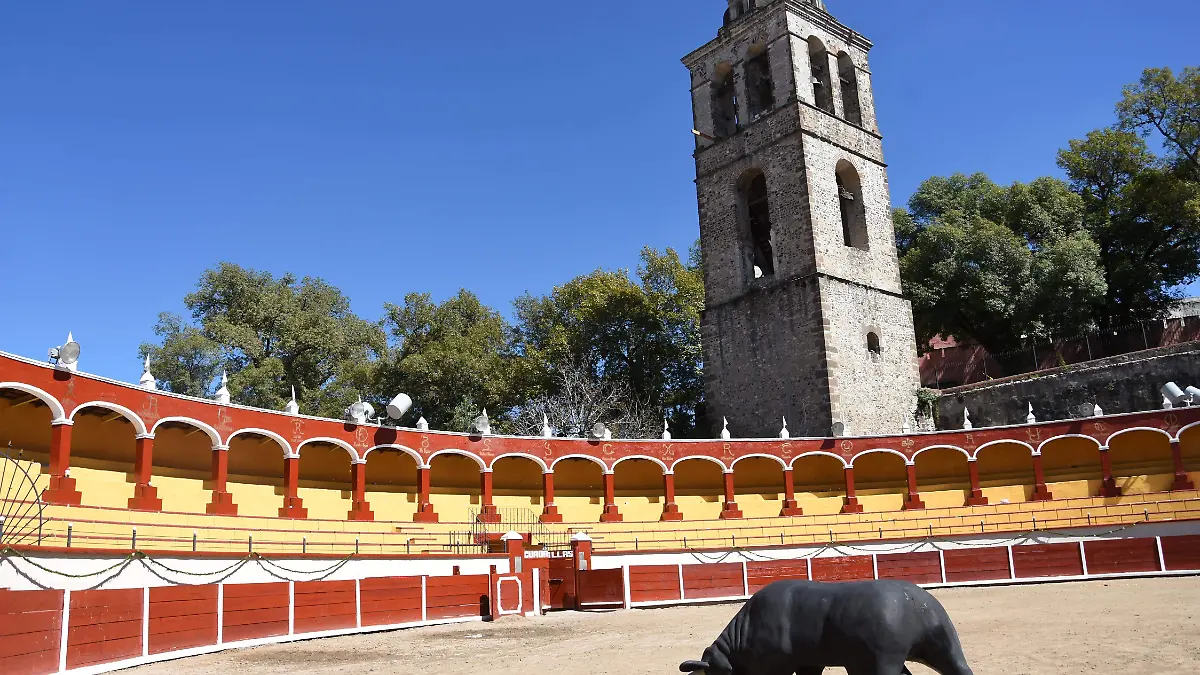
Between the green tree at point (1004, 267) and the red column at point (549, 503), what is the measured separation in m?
16.6

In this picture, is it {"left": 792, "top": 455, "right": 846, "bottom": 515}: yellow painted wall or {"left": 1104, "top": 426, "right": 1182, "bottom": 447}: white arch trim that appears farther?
{"left": 792, "top": 455, "right": 846, "bottom": 515}: yellow painted wall

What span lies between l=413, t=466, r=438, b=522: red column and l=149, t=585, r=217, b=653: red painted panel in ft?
29.8

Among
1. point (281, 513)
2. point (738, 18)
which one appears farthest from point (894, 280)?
point (281, 513)

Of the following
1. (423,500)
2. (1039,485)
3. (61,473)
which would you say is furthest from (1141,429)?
(61,473)

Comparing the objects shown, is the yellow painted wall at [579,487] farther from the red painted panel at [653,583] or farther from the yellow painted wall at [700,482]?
the red painted panel at [653,583]

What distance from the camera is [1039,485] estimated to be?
25.9 metres

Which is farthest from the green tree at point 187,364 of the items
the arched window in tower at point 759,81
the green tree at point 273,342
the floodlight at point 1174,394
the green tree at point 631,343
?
the floodlight at point 1174,394

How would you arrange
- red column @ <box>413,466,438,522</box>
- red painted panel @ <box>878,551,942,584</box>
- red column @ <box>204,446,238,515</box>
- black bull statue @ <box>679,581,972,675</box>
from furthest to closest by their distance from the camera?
red column @ <box>413,466,438,522</box> → red painted panel @ <box>878,551,942,584</box> → red column @ <box>204,446,238,515</box> → black bull statue @ <box>679,581,972,675</box>

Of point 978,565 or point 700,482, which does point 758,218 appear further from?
point 978,565

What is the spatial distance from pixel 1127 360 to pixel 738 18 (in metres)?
16.2

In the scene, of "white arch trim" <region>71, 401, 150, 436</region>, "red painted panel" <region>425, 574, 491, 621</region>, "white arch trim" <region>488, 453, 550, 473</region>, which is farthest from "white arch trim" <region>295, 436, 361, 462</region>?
"red painted panel" <region>425, 574, 491, 621</region>

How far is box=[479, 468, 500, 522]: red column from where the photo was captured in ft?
74.8

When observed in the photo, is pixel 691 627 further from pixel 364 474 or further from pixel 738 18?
pixel 738 18

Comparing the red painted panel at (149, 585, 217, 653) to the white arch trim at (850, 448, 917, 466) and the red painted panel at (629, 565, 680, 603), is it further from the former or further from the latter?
the white arch trim at (850, 448, 917, 466)
